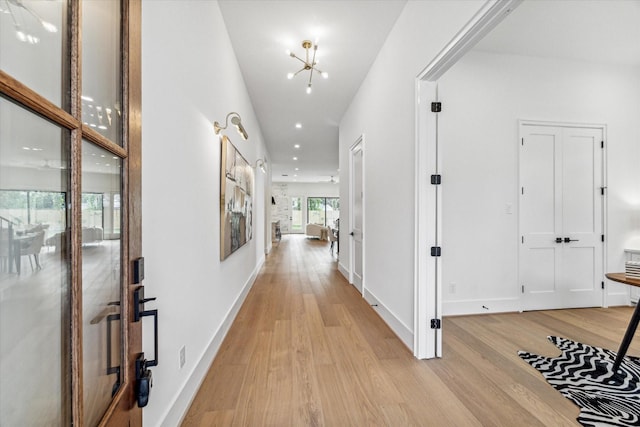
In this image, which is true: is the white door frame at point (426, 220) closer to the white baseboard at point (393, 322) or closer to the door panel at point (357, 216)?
the white baseboard at point (393, 322)

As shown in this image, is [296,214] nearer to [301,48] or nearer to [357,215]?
[357,215]

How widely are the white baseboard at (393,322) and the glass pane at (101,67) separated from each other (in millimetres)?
2506

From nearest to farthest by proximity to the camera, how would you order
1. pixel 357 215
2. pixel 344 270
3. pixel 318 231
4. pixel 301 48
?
pixel 301 48 < pixel 357 215 < pixel 344 270 < pixel 318 231

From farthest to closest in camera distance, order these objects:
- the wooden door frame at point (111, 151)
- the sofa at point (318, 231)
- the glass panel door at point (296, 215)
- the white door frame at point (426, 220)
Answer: the glass panel door at point (296, 215) < the sofa at point (318, 231) < the white door frame at point (426, 220) < the wooden door frame at point (111, 151)

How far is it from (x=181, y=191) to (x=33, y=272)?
113 centimetres

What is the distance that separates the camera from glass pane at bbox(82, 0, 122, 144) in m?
0.68

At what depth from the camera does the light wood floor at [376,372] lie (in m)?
1.61

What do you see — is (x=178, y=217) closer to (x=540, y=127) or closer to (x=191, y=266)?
(x=191, y=266)

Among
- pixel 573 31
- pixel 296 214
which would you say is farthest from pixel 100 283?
pixel 296 214

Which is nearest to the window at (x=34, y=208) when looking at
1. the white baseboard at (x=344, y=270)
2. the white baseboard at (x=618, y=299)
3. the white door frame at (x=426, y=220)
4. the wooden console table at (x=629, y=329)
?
the white door frame at (x=426, y=220)

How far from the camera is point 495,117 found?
3256 mm

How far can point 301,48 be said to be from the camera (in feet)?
9.94

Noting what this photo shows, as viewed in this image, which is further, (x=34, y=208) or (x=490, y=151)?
(x=490, y=151)

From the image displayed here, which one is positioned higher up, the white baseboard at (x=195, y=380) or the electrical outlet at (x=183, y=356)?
the electrical outlet at (x=183, y=356)
